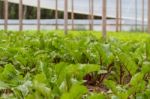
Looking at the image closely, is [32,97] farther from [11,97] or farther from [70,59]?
[70,59]

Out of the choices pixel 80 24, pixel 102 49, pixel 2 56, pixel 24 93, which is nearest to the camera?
pixel 24 93

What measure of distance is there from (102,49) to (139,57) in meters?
0.20

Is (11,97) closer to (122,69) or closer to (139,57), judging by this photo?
(122,69)

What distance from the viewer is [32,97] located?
1.50 m

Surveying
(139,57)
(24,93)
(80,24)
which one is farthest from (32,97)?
(80,24)

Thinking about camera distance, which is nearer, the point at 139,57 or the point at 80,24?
the point at 139,57

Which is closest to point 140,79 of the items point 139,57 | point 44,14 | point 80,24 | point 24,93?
point 24,93

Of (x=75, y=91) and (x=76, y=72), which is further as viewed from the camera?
(x=76, y=72)

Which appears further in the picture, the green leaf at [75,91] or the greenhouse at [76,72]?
the greenhouse at [76,72]

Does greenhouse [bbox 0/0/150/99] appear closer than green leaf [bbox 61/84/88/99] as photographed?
No

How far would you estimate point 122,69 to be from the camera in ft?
7.72

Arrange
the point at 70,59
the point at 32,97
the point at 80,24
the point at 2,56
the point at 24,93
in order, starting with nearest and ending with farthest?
the point at 32,97, the point at 24,93, the point at 70,59, the point at 2,56, the point at 80,24

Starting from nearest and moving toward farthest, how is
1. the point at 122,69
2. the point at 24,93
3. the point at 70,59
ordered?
1. the point at 24,93
2. the point at 122,69
3. the point at 70,59

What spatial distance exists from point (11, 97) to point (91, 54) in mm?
1055
